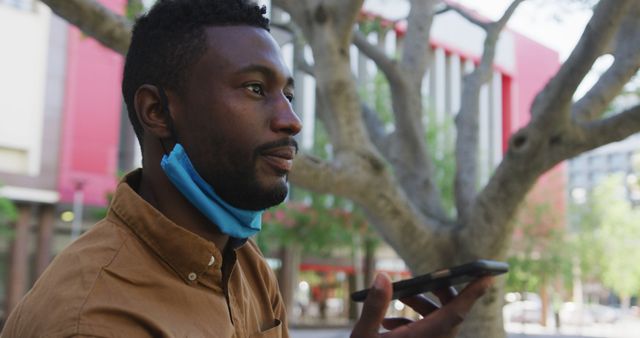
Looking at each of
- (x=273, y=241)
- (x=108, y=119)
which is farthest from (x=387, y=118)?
(x=108, y=119)

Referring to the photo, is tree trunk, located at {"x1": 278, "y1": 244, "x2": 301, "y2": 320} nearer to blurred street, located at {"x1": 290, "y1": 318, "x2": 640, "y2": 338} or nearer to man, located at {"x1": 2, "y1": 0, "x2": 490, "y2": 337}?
blurred street, located at {"x1": 290, "y1": 318, "x2": 640, "y2": 338}

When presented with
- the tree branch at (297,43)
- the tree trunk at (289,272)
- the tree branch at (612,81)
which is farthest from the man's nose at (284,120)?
the tree trunk at (289,272)

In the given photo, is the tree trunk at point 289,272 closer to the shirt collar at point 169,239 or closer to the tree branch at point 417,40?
the tree branch at point 417,40

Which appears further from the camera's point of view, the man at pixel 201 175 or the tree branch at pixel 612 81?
the tree branch at pixel 612 81

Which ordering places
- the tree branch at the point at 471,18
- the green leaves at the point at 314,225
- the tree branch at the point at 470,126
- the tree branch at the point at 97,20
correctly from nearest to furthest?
the tree branch at the point at 97,20, the tree branch at the point at 470,126, the tree branch at the point at 471,18, the green leaves at the point at 314,225

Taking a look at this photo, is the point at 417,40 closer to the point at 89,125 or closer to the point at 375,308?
the point at 375,308

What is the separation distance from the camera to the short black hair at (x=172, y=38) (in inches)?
57.9

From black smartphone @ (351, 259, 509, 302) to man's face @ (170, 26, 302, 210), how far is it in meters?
0.33

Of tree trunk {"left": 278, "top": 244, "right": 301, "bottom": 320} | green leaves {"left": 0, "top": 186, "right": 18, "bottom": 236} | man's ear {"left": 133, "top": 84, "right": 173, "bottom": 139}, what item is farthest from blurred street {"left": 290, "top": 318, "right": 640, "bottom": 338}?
man's ear {"left": 133, "top": 84, "right": 173, "bottom": 139}

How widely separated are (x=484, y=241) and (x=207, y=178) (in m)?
4.24

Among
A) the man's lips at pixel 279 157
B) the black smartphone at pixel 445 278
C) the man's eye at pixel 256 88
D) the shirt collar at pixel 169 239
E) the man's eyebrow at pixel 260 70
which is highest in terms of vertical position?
the man's eyebrow at pixel 260 70

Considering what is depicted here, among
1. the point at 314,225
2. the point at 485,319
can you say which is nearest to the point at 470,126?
the point at 485,319

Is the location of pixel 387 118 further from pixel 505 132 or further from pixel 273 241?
pixel 505 132

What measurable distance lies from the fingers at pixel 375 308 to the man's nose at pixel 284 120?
0.34 m
